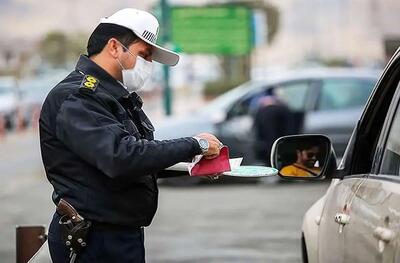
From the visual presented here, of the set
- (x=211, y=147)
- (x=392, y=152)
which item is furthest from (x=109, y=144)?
(x=392, y=152)

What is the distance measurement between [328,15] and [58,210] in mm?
51849

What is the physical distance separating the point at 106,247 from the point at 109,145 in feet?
1.36

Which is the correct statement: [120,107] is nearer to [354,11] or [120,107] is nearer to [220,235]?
[220,235]

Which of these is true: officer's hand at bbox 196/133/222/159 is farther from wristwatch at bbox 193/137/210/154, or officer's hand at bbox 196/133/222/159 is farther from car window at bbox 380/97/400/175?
car window at bbox 380/97/400/175

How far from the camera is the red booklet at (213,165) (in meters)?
3.47

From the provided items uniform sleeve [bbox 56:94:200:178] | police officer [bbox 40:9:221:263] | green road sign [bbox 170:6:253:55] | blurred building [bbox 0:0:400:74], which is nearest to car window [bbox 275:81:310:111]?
green road sign [bbox 170:6:253:55]

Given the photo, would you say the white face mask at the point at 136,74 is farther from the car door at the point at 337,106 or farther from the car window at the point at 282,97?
the car window at the point at 282,97

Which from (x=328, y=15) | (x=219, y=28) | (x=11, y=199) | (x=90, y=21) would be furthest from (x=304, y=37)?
(x=11, y=199)

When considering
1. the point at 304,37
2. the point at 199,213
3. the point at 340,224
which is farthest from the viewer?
the point at 304,37

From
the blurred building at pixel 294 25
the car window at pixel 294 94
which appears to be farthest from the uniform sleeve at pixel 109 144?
the blurred building at pixel 294 25

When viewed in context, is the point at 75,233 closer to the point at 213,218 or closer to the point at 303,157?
the point at 303,157

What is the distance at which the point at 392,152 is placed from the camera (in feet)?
11.8

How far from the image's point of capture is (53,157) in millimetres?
3465

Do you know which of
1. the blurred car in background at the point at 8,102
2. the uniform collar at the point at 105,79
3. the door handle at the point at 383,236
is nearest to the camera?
the door handle at the point at 383,236
